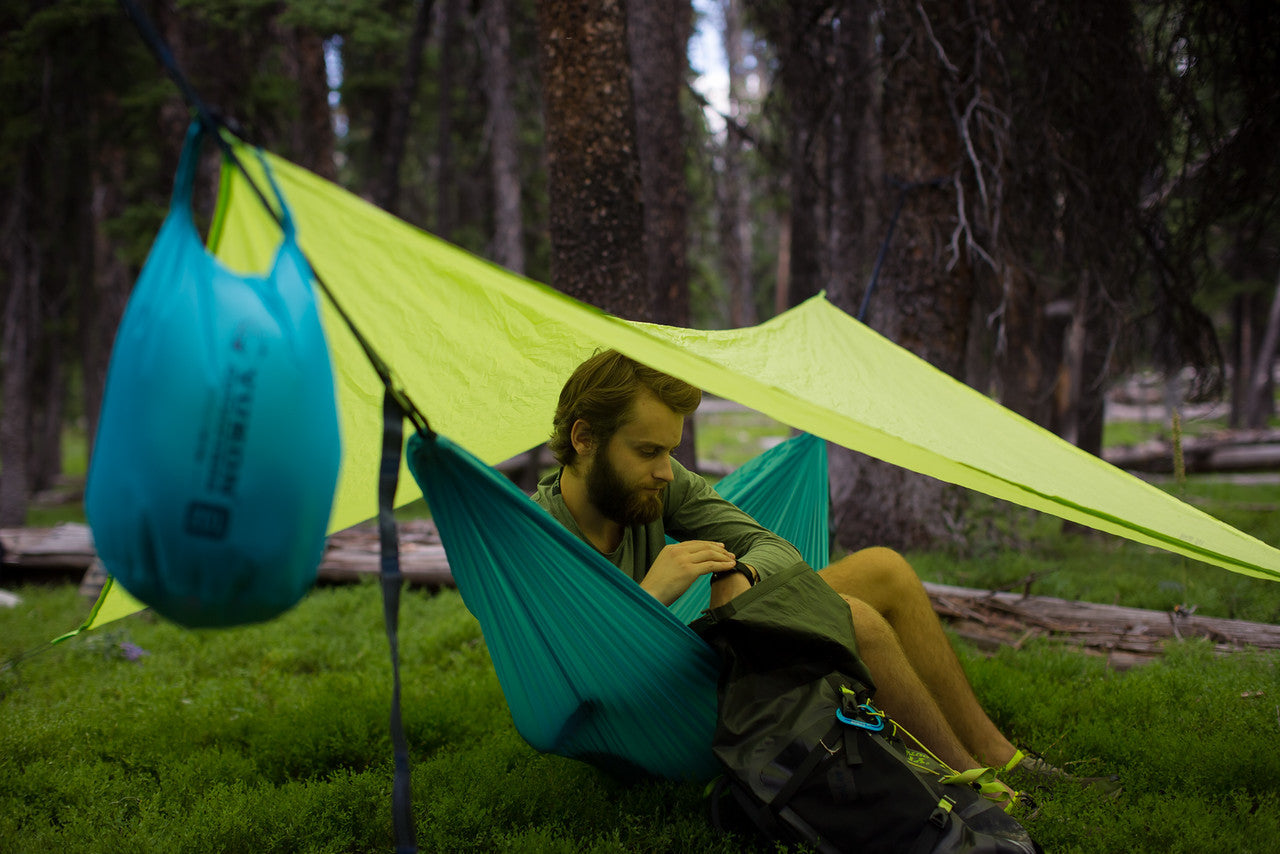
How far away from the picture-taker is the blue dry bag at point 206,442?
116cm

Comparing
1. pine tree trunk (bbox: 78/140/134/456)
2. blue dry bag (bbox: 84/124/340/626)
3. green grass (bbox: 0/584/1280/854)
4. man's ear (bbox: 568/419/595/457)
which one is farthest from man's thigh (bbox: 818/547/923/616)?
pine tree trunk (bbox: 78/140/134/456)

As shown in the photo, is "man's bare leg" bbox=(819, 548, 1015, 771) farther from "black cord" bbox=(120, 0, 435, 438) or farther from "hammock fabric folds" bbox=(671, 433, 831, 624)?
"black cord" bbox=(120, 0, 435, 438)

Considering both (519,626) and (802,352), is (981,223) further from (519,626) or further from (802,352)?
(519,626)

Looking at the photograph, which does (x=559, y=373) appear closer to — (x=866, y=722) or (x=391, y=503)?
(x=391, y=503)

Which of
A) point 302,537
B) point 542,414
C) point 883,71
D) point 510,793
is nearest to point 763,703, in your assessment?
point 510,793

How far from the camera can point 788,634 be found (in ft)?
5.60

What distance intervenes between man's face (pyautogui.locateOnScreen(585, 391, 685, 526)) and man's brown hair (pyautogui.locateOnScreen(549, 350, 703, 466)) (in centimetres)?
2

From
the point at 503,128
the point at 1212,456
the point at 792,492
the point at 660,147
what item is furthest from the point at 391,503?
the point at 1212,456

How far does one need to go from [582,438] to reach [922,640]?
104 cm

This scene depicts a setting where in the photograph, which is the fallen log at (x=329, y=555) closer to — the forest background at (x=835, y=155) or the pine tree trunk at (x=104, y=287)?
the forest background at (x=835, y=155)

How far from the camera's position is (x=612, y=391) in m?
2.09

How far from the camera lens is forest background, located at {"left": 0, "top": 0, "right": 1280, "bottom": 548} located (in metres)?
3.80

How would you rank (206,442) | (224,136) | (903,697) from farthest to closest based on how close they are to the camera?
(903,697)
(224,136)
(206,442)

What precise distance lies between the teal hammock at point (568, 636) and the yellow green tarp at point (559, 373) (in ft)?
1.07
